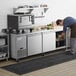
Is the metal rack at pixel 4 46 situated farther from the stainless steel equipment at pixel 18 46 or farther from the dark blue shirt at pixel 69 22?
the dark blue shirt at pixel 69 22

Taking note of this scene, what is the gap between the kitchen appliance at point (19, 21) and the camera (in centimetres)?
559

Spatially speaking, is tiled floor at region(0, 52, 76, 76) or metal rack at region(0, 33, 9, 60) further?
metal rack at region(0, 33, 9, 60)

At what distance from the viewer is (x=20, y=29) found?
564 centimetres

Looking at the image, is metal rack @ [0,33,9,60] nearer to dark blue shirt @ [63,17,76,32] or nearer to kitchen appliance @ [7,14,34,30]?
kitchen appliance @ [7,14,34,30]

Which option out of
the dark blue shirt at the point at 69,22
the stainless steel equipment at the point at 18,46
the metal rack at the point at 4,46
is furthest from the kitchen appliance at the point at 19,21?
the dark blue shirt at the point at 69,22

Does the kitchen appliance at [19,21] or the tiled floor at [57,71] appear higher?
the kitchen appliance at [19,21]

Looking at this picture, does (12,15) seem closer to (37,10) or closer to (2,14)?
(2,14)

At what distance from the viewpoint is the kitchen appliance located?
559 centimetres

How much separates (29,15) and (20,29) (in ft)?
1.63

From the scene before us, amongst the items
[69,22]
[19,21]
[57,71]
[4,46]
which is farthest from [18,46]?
[69,22]

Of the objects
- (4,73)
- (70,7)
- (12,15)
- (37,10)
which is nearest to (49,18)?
(37,10)

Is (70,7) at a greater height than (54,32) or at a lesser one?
greater

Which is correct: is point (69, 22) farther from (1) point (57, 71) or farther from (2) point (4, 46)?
(2) point (4, 46)

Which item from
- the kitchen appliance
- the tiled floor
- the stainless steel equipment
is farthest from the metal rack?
the kitchen appliance
